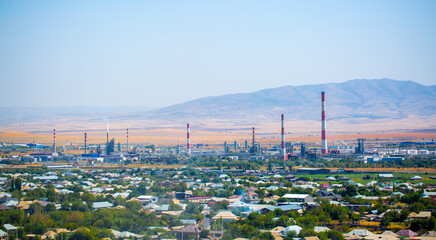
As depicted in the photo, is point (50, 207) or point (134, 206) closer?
point (50, 207)

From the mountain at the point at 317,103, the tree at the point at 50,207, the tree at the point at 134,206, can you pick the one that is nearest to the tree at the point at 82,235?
the tree at the point at 134,206

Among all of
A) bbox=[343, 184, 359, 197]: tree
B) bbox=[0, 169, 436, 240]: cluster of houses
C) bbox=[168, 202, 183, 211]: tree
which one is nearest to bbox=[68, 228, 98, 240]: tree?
bbox=[0, 169, 436, 240]: cluster of houses

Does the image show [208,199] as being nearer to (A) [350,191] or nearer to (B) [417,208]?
(A) [350,191]

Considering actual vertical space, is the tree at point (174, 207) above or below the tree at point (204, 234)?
above

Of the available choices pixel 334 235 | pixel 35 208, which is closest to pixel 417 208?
pixel 334 235

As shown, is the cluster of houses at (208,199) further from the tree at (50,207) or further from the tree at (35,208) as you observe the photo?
the tree at (50,207)

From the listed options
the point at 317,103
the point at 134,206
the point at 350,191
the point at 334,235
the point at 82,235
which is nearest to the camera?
the point at 82,235

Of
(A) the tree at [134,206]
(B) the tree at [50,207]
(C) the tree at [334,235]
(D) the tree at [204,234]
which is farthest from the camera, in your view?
(A) the tree at [134,206]

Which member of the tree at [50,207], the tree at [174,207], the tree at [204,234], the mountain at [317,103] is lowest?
the tree at [204,234]

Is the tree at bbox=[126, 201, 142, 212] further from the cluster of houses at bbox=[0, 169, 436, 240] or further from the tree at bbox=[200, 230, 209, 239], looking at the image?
the tree at bbox=[200, 230, 209, 239]
